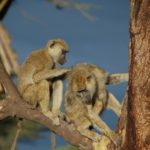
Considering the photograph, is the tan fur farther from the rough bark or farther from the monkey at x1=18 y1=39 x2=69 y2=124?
the rough bark

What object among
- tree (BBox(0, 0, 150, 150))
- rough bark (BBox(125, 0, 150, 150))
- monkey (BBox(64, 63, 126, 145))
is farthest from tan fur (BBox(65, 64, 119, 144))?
rough bark (BBox(125, 0, 150, 150))

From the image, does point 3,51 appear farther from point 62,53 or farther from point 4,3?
point 62,53

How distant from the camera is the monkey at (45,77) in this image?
5.39m

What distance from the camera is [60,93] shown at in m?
5.38

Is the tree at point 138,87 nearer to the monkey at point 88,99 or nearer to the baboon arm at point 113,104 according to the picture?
the monkey at point 88,99

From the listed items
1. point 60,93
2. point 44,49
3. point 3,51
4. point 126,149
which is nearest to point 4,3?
point 3,51

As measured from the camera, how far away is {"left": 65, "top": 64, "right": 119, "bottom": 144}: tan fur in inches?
201

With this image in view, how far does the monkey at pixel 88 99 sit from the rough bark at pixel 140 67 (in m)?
0.62

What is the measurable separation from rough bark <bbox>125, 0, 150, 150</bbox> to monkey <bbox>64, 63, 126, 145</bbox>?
2.02ft

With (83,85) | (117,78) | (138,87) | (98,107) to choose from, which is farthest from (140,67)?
(117,78)

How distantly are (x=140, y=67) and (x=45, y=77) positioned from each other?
56.8 inches

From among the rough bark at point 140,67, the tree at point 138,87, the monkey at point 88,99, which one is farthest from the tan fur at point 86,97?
the rough bark at point 140,67

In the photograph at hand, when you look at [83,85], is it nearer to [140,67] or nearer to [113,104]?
[113,104]

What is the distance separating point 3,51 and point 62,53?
404 cm
